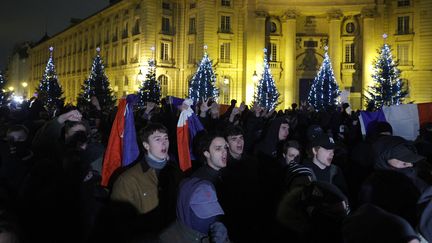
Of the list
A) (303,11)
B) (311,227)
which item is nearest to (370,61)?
(303,11)

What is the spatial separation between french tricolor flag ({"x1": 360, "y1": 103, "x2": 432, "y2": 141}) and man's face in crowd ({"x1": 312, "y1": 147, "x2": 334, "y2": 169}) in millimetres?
5779

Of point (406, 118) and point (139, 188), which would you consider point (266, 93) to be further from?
point (139, 188)

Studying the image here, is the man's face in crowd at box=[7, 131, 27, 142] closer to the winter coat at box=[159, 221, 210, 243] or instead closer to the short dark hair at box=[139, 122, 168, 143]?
the short dark hair at box=[139, 122, 168, 143]

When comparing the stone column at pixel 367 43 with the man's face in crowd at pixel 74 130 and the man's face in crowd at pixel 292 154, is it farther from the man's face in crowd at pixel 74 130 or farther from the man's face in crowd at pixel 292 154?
the man's face in crowd at pixel 74 130

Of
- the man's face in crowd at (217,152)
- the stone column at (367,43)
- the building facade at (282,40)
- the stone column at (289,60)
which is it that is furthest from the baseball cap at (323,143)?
the stone column at (289,60)

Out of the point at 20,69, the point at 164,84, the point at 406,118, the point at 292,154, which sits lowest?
the point at 292,154

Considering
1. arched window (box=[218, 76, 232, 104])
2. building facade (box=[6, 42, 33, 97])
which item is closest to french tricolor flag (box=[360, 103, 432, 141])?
arched window (box=[218, 76, 232, 104])

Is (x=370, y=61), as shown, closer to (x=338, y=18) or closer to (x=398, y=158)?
(x=338, y=18)

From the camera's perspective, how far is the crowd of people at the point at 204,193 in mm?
3889

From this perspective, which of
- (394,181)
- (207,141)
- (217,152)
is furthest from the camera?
(207,141)

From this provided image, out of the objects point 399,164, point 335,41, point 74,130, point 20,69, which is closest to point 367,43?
point 335,41

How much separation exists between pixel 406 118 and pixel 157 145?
7.93 meters

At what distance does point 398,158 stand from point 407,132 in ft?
22.2

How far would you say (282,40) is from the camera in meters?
54.1
